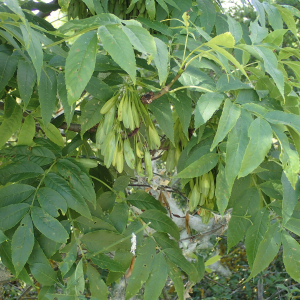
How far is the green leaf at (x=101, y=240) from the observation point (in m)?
0.90

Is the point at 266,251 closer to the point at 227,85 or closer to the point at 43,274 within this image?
the point at 227,85

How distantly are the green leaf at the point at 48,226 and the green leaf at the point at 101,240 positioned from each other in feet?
0.46

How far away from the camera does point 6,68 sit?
2.67 ft

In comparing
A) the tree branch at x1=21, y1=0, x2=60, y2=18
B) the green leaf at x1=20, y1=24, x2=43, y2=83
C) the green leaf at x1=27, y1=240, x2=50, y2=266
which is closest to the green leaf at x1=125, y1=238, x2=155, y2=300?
the green leaf at x1=27, y1=240, x2=50, y2=266

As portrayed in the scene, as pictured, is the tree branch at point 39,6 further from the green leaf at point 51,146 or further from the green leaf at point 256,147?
the green leaf at point 256,147

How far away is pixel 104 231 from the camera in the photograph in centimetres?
92

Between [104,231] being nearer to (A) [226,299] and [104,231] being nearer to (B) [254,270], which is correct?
(B) [254,270]

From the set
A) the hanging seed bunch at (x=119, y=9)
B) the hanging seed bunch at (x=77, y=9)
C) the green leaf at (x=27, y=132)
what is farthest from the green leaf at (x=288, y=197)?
the hanging seed bunch at (x=77, y=9)

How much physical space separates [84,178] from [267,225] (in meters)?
0.53

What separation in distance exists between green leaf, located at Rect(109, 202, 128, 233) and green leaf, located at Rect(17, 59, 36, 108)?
43 cm

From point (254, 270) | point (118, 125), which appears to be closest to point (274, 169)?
point (254, 270)

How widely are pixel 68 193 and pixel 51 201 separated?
Result: 0.17ft

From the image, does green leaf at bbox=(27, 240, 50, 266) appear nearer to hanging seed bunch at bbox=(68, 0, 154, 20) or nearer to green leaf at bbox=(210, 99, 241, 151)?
green leaf at bbox=(210, 99, 241, 151)

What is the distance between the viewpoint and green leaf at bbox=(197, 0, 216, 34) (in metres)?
1.12
